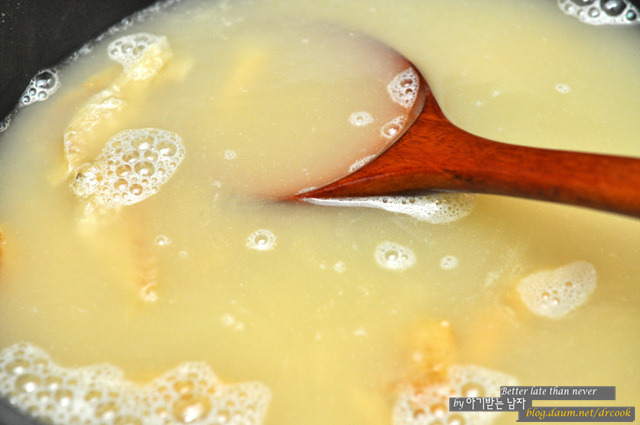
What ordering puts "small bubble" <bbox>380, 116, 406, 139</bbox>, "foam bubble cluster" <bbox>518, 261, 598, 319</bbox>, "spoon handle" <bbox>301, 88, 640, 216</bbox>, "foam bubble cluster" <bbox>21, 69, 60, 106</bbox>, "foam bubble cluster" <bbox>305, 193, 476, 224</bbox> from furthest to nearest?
1. "foam bubble cluster" <bbox>21, 69, 60, 106</bbox>
2. "small bubble" <bbox>380, 116, 406, 139</bbox>
3. "foam bubble cluster" <bbox>305, 193, 476, 224</bbox>
4. "foam bubble cluster" <bbox>518, 261, 598, 319</bbox>
5. "spoon handle" <bbox>301, 88, 640, 216</bbox>

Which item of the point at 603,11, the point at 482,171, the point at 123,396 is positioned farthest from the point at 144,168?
the point at 603,11

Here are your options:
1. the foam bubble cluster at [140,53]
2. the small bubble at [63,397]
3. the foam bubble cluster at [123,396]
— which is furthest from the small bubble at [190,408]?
the foam bubble cluster at [140,53]

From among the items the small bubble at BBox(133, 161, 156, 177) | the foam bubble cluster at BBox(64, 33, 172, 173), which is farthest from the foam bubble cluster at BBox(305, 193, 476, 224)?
the foam bubble cluster at BBox(64, 33, 172, 173)

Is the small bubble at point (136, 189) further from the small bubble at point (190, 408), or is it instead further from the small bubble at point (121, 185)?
the small bubble at point (190, 408)

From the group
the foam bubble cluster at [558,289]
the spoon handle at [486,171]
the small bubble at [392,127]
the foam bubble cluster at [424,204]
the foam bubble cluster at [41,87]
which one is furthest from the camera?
the foam bubble cluster at [41,87]

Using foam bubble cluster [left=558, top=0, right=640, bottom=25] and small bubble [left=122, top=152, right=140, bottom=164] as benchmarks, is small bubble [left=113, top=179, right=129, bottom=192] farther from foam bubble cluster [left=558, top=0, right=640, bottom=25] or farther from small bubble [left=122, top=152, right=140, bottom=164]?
foam bubble cluster [left=558, top=0, right=640, bottom=25]

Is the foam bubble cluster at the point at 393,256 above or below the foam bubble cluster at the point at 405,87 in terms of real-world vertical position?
below

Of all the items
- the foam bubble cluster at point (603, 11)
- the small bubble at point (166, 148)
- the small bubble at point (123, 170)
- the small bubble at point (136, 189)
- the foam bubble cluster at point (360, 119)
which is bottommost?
the small bubble at point (136, 189)
